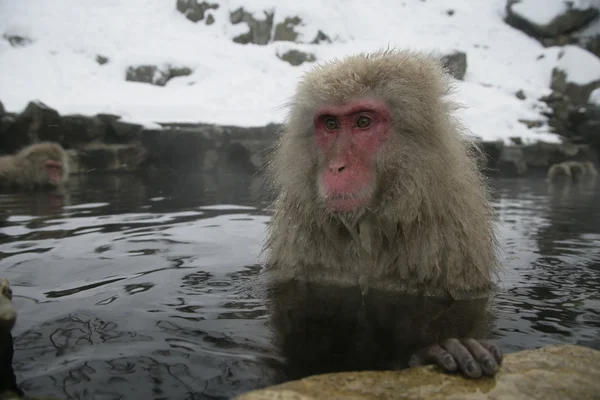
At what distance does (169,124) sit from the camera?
1231 centimetres

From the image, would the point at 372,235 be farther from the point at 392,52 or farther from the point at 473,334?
the point at 392,52

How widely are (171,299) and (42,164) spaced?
6634 millimetres

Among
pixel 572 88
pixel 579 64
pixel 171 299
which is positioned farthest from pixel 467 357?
pixel 579 64

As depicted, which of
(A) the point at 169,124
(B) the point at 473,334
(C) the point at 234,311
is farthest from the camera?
(A) the point at 169,124

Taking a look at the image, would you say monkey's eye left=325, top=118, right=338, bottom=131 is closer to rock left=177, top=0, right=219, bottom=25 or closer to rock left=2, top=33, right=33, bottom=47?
rock left=2, top=33, right=33, bottom=47

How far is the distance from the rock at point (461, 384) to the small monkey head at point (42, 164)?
305 inches

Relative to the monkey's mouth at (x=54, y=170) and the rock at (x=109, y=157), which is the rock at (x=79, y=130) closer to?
the rock at (x=109, y=157)

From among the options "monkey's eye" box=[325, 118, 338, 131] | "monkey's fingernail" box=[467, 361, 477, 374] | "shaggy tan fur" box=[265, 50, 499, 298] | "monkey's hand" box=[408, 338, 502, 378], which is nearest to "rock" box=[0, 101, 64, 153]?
"shaggy tan fur" box=[265, 50, 499, 298]

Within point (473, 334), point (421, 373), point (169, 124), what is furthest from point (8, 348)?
point (169, 124)

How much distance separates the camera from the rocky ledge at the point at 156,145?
11.2 meters

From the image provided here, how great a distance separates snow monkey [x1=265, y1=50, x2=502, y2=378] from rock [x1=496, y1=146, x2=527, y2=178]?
1211 centimetres

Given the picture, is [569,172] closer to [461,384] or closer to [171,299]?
[171,299]

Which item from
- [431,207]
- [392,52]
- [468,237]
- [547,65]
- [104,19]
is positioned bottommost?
[468,237]

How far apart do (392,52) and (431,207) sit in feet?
2.83
